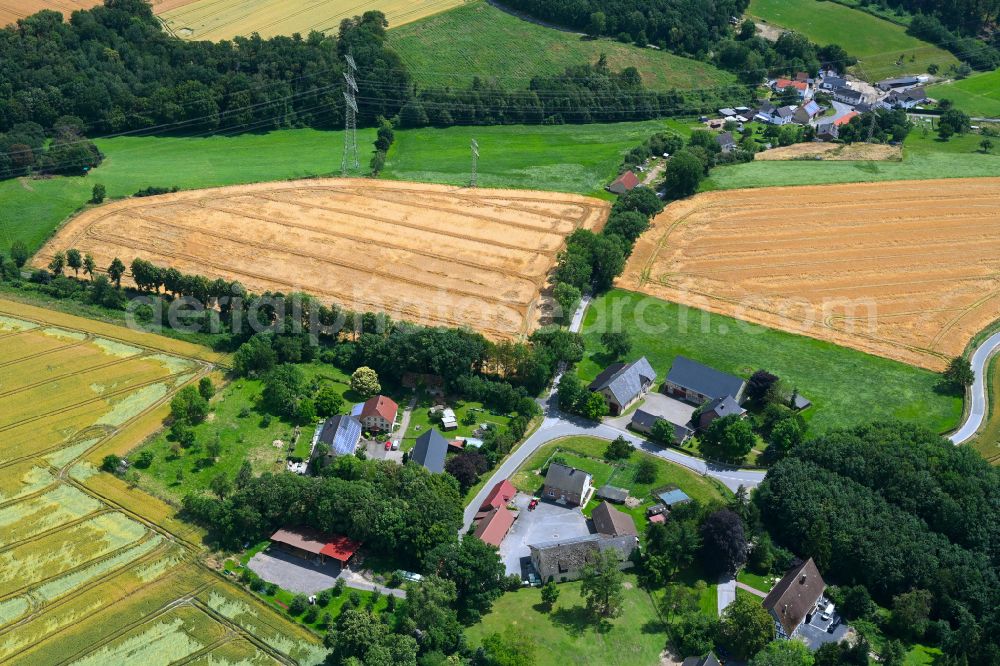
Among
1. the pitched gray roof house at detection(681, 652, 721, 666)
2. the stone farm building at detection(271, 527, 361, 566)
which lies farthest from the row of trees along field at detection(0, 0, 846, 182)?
the pitched gray roof house at detection(681, 652, 721, 666)

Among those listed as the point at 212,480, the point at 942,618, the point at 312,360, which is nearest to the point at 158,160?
the point at 312,360

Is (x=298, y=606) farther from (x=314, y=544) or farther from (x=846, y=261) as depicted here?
(x=846, y=261)

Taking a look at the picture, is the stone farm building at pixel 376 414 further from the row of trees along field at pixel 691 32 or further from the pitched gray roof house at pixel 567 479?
the row of trees along field at pixel 691 32

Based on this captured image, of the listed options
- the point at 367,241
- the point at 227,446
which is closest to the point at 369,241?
the point at 367,241

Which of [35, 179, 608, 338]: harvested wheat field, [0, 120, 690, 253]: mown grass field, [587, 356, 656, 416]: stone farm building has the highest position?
[0, 120, 690, 253]: mown grass field

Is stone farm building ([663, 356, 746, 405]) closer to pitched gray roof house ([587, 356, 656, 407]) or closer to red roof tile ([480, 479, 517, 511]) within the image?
pitched gray roof house ([587, 356, 656, 407])

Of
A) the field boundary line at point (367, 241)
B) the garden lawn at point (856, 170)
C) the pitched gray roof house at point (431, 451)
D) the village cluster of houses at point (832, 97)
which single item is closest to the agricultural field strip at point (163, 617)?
the pitched gray roof house at point (431, 451)

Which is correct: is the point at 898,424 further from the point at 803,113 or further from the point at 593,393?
the point at 803,113
